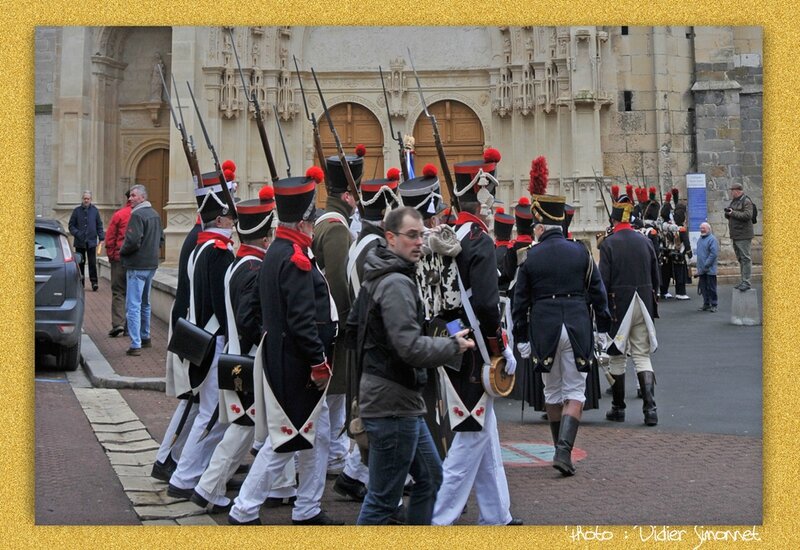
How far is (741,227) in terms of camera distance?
1633cm

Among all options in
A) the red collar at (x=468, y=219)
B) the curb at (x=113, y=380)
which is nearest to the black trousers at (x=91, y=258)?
the curb at (x=113, y=380)

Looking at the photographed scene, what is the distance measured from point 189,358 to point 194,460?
0.66 metres

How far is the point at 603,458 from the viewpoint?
7.93m

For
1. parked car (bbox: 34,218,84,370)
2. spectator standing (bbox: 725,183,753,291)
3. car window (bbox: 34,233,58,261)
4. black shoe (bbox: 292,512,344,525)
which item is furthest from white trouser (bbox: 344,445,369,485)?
spectator standing (bbox: 725,183,753,291)

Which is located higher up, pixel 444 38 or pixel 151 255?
pixel 444 38

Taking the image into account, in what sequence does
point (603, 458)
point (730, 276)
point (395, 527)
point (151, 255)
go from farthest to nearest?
1. point (730, 276)
2. point (151, 255)
3. point (603, 458)
4. point (395, 527)

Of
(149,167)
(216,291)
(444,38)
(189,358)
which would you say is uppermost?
(444,38)

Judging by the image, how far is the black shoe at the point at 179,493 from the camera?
6750mm

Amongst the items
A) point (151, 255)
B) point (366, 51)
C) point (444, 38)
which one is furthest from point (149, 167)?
point (151, 255)

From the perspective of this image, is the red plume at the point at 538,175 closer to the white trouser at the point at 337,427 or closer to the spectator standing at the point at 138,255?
the white trouser at the point at 337,427

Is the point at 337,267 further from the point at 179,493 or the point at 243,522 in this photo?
the point at 243,522

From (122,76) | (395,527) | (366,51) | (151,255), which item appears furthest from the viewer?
(122,76)

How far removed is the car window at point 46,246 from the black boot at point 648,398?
590 cm

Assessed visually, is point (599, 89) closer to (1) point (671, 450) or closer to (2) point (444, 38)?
(2) point (444, 38)
